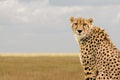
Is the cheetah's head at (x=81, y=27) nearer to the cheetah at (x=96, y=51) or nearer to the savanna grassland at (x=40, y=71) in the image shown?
the cheetah at (x=96, y=51)

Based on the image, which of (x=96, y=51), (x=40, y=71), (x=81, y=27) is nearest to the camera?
(x=81, y=27)

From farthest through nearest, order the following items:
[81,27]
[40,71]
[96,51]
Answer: [40,71], [96,51], [81,27]

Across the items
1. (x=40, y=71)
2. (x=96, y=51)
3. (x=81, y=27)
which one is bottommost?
(x=40, y=71)

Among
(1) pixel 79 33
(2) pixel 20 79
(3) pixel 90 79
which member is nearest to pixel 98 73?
(3) pixel 90 79

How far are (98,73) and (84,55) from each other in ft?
1.51

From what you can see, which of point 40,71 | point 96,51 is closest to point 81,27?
point 96,51

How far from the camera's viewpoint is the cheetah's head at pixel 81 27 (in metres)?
8.01

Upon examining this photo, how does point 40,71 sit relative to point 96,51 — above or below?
below

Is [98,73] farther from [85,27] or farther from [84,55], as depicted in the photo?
[85,27]

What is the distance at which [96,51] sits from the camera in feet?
27.0

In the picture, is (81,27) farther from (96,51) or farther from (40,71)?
(40,71)

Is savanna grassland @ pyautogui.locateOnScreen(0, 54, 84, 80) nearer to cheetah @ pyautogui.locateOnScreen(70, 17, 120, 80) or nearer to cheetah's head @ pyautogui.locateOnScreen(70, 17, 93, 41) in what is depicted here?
cheetah @ pyautogui.locateOnScreen(70, 17, 120, 80)

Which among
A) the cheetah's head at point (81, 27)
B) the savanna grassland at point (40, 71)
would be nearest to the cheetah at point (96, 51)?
the cheetah's head at point (81, 27)

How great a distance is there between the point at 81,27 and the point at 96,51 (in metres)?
0.61
